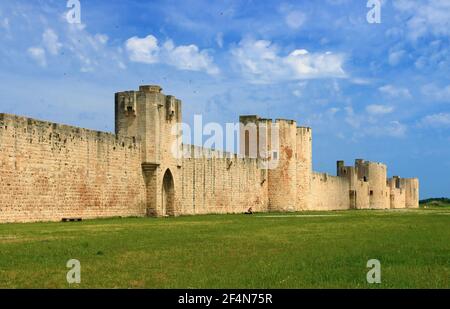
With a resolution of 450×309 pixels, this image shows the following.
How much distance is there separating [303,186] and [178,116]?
54.7 ft

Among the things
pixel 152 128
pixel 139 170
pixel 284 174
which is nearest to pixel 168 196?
pixel 139 170

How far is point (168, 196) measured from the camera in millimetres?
35750

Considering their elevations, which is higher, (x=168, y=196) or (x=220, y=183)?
(x=220, y=183)

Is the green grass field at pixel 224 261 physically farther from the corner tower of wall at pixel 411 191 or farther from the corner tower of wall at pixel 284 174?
the corner tower of wall at pixel 411 191

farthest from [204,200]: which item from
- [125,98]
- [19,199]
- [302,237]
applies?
[302,237]

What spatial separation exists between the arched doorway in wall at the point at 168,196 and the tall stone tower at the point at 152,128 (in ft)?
2.18

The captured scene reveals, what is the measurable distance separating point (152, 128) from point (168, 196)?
4373 millimetres

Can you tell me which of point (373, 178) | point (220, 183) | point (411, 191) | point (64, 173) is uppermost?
point (64, 173)

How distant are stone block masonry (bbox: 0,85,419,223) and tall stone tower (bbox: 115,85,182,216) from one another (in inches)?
1.8

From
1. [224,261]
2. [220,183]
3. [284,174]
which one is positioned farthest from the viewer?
[284,174]

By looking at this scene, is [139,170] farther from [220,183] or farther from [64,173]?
[220,183]

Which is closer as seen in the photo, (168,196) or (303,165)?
(168,196)
